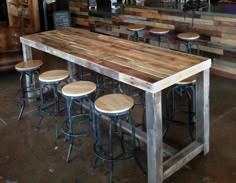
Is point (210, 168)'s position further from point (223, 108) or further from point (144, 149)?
point (223, 108)

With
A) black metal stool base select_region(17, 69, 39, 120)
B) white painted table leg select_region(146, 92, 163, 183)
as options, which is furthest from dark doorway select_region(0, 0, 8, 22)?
white painted table leg select_region(146, 92, 163, 183)

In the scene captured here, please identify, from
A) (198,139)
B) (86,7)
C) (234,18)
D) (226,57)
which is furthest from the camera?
(86,7)

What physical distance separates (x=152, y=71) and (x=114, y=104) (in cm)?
44

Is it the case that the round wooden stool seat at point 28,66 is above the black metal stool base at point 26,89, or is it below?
above

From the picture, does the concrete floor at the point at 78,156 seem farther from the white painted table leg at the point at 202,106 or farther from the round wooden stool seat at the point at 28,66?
the round wooden stool seat at the point at 28,66

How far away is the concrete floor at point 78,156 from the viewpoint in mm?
2816

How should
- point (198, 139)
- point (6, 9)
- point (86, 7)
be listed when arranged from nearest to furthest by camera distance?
1. point (198, 139)
2. point (86, 7)
3. point (6, 9)

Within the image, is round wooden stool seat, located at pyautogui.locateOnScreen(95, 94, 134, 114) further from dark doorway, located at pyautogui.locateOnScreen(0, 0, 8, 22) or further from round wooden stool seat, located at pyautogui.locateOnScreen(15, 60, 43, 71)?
dark doorway, located at pyautogui.locateOnScreen(0, 0, 8, 22)

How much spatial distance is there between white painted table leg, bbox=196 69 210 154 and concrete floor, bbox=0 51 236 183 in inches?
7.7

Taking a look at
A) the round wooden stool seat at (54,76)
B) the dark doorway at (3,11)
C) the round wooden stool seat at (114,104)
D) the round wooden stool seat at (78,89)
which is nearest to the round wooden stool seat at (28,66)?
the round wooden stool seat at (54,76)

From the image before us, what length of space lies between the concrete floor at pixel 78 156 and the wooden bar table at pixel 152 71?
0.59ft

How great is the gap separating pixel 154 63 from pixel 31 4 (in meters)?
6.01

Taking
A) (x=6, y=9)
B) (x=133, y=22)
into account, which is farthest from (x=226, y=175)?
(x=6, y=9)

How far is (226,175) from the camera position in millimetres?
2775
